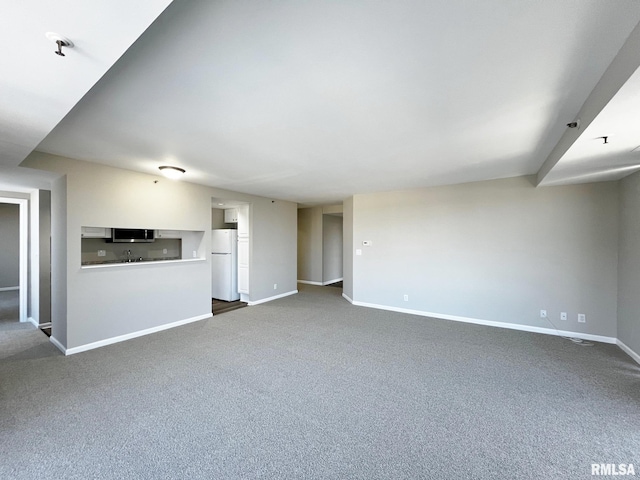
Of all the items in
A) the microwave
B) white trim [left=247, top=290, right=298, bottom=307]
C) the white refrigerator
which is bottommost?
white trim [left=247, top=290, right=298, bottom=307]

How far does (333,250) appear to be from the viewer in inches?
365

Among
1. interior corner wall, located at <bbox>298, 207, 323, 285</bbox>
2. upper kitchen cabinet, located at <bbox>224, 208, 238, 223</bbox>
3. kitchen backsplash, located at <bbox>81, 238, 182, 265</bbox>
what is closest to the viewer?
kitchen backsplash, located at <bbox>81, 238, 182, 265</bbox>

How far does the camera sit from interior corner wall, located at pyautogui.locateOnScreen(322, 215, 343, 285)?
8.73m

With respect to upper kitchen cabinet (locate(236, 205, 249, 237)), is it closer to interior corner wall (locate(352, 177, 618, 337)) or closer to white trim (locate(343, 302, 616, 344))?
interior corner wall (locate(352, 177, 618, 337))

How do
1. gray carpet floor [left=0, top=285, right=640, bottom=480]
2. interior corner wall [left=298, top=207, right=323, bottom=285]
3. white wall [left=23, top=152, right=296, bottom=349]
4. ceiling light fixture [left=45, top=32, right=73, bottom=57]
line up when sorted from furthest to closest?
interior corner wall [left=298, top=207, right=323, bottom=285] < white wall [left=23, top=152, right=296, bottom=349] < gray carpet floor [left=0, top=285, right=640, bottom=480] < ceiling light fixture [left=45, top=32, right=73, bottom=57]

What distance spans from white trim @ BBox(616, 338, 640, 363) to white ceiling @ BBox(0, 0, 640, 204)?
236cm

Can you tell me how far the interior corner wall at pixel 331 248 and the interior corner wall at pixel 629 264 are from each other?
251 inches

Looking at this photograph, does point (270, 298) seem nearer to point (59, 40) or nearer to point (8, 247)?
point (59, 40)

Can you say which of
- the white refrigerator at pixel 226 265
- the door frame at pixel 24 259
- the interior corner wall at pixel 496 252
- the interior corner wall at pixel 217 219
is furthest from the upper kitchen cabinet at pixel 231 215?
the door frame at pixel 24 259

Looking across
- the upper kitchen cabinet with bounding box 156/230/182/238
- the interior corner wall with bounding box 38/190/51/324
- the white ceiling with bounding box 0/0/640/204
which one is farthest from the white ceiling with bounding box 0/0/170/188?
the interior corner wall with bounding box 38/190/51/324

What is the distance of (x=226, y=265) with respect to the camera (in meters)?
6.49

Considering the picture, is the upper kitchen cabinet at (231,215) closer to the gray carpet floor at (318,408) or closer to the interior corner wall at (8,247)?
the gray carpet floor at (318,408)

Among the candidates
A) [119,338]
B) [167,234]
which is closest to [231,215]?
[167,234]

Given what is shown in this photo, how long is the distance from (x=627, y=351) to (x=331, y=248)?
6.82 m
